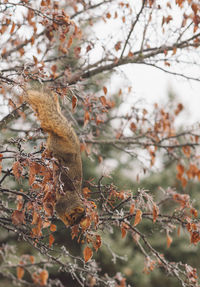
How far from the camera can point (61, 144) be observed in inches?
88.5

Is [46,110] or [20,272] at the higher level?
[46,110]

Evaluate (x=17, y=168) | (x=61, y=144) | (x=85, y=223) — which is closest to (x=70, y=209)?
(x=85, y=223)

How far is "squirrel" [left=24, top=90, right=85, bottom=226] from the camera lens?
2123 millimetres

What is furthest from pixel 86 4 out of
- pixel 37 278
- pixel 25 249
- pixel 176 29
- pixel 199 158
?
pixel 25 249

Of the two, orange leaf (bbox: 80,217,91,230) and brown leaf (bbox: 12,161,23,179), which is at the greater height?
brown leaf (bbox: 12,161,23,179)

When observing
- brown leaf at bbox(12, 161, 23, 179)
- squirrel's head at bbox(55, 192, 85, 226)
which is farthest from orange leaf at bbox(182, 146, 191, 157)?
brown leaf at bbox(12, 161, 23, 179)

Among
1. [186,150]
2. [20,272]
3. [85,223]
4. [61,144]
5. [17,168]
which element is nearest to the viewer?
[17,168]

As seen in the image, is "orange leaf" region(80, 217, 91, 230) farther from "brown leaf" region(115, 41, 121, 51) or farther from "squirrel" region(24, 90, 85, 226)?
"brown leaf" region(115, 41, 121, 51)

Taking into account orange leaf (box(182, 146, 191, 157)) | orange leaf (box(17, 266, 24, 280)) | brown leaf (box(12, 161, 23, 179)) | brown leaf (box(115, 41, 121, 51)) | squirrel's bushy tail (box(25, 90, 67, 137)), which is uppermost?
brown leaf (box(115, 41, 121, 51))

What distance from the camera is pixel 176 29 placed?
11.6 feet

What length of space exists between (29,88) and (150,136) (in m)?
2.43

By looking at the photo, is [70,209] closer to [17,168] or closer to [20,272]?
[17,168]

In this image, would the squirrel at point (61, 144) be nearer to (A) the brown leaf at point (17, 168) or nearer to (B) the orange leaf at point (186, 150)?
(A) the brown leaf at point (17, 168)

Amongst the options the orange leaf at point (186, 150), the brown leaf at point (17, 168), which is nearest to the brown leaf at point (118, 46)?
the orange leaf at point (186, 150)
